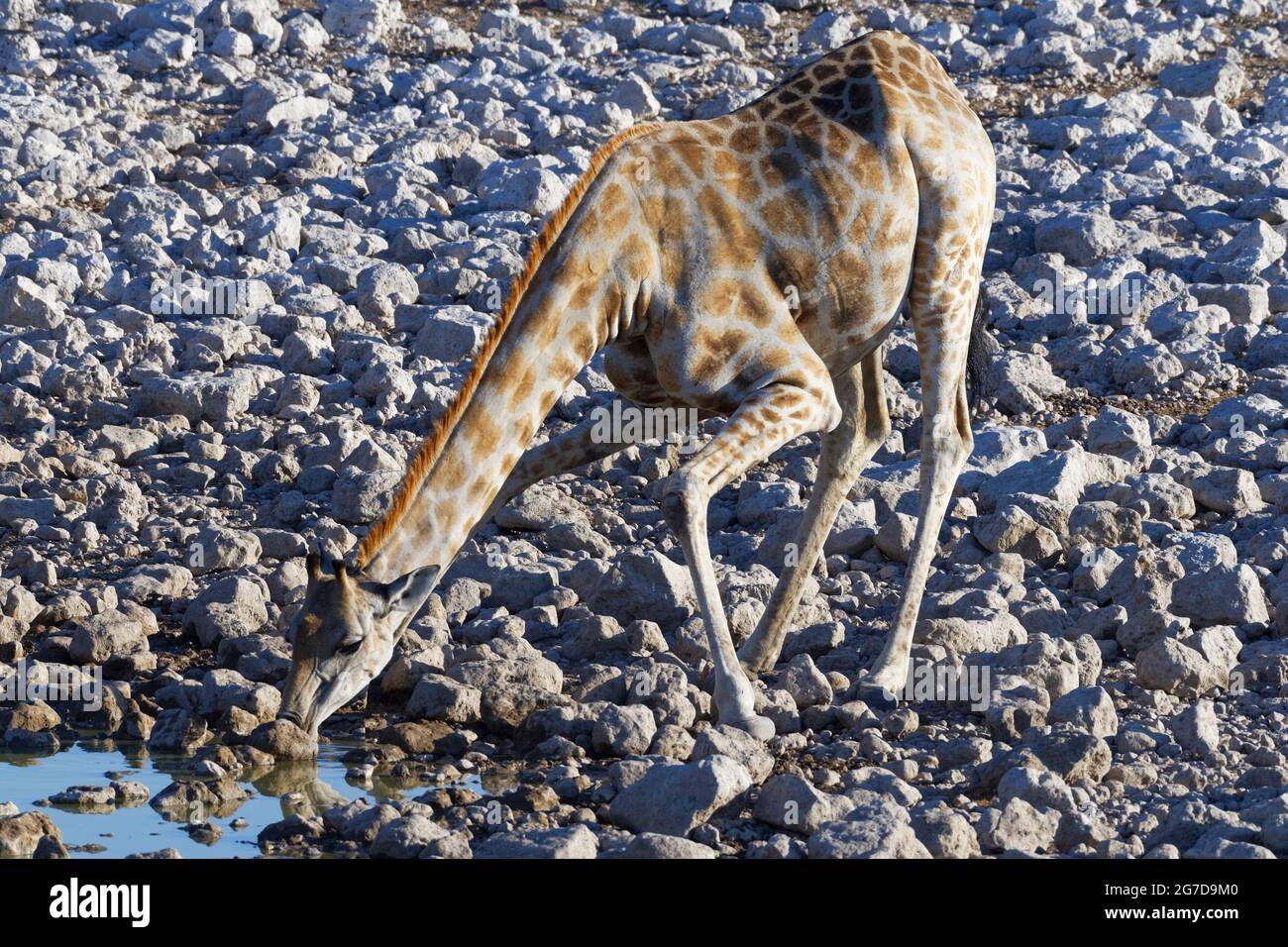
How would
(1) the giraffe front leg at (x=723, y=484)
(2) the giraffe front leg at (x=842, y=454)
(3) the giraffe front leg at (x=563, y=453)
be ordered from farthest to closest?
(2) the giraffe front leg at (x=842, y=454) → (3) the giraffe front leg at (x=563, y=453) → (1) the giraffe front leg at (x=723, y=484)

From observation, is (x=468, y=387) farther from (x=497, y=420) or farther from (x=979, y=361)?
(x=979, y=361)

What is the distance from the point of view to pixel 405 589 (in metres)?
7.46

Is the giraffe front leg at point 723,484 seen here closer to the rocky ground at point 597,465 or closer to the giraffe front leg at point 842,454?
the rocky ground at point 597,465

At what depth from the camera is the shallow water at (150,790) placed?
678 cm

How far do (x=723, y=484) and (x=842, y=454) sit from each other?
1459 millimetres

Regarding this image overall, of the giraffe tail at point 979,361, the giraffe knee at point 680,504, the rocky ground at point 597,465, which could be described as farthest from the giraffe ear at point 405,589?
the giraffe tail at point 979,361

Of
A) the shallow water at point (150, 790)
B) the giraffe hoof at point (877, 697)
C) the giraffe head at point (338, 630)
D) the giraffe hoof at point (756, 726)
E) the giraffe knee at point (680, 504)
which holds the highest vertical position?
the giraffe knee at point (680, 504)

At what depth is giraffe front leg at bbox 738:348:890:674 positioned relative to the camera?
888 centimetres

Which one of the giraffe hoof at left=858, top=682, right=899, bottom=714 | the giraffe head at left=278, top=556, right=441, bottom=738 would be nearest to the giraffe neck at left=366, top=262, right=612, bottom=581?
the giraffe head at left=278, top=556, right=441, bottom=738

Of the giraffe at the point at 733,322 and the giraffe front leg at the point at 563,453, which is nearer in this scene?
the giraffe at the point at 733,322

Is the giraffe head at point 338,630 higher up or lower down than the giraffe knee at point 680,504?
lower down

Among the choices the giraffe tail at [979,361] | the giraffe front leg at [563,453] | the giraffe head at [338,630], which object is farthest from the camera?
the giraffe tail at [979,361]

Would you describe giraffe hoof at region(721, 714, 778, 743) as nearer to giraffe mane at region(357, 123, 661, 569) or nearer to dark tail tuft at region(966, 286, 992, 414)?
giraffe mane at region(357, 123, 661, 569)

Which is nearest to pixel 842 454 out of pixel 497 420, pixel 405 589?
pixel 497 420
